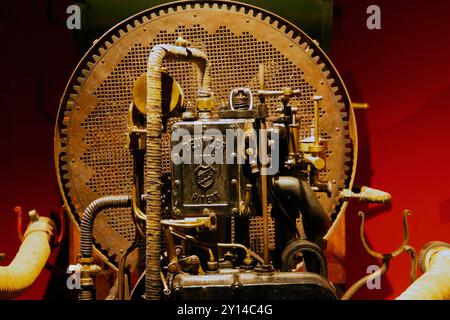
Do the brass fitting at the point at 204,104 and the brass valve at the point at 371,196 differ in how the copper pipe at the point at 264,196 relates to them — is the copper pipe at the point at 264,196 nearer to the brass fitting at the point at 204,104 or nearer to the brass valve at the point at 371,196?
the brass fitting at the point at 204,104

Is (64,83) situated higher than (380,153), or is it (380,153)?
(64,83)

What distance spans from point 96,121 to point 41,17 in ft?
2.08

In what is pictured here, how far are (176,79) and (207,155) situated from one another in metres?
0.54

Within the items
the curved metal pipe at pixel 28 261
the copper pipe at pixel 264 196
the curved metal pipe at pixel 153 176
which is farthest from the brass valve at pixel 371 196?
the curved metal pipe at pixel 28 261

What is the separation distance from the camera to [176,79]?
2.05 metres

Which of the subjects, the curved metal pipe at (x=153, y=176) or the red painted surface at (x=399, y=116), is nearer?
the curved metal pipe at (x=153, y=176)

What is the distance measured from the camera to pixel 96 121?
2066mm

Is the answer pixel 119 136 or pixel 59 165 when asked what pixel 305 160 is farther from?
pixel 59 165

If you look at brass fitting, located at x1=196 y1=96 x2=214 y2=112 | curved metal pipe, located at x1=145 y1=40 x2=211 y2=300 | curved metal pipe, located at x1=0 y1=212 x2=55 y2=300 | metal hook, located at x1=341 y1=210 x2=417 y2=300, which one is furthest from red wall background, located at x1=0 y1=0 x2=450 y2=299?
curved metal pipe, located at x1=145 y1=40 x2=211 y2=300

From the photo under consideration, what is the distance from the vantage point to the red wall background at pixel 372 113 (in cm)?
231

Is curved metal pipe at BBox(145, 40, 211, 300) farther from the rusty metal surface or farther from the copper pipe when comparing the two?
the rusty metal surface

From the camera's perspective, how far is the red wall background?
2307 mm
